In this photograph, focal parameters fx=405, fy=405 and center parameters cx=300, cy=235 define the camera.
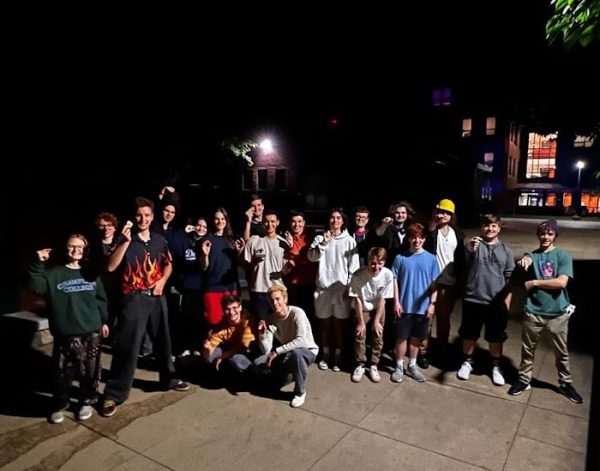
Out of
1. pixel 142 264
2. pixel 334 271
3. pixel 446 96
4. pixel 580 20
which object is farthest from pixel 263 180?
pixel 580 20

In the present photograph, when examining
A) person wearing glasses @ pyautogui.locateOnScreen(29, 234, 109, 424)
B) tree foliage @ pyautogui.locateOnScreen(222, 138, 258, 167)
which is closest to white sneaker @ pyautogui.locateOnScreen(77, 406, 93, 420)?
person wearing glasses @ pyautogui.locateOnScreen(29, 234, 109, 424)

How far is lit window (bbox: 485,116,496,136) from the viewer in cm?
3706

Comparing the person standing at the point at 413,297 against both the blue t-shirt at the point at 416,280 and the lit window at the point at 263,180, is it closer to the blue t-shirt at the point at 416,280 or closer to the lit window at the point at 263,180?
the blue t-shirt at the point at 416,280

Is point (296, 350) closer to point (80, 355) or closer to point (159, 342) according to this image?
point (159, 342)

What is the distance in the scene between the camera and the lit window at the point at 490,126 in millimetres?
37062

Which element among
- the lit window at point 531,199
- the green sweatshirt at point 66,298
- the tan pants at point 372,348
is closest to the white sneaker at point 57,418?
the green sweatshirt at point 66,298

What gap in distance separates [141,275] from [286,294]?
1.54 metres

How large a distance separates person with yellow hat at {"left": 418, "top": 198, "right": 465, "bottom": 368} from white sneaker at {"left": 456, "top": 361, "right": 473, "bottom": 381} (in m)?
0.40

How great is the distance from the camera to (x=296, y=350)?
166 inches

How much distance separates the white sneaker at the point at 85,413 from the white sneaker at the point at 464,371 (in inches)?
156

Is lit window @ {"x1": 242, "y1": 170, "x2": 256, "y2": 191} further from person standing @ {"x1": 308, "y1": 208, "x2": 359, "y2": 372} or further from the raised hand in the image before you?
the raised hand

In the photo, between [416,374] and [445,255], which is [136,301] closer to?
[416,374]

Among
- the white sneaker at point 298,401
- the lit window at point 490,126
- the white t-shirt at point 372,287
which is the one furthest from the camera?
the lit window at point 490,126

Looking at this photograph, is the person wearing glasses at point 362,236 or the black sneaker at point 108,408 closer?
the black sneaker at point 108,408
